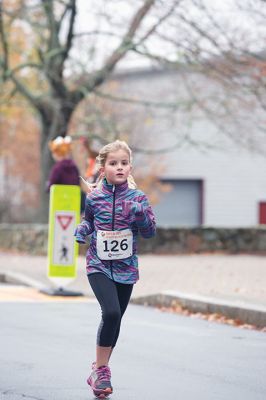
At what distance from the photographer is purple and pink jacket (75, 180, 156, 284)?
680 cm

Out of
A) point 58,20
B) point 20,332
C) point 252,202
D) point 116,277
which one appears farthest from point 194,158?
point 116,277

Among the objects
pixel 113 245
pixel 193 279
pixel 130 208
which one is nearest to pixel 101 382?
pixel 113 245

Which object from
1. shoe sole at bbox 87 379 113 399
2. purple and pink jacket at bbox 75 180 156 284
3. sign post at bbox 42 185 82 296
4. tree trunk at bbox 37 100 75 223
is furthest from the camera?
tree trunk at bbox 37 100 75 223

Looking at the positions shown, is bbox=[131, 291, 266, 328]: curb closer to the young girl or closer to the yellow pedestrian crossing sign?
the yellow pedestrian crossing sign

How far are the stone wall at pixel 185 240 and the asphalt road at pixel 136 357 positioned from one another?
9.98 m

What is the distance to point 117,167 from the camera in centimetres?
683

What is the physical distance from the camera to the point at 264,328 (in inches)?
427

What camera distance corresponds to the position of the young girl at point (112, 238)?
22.2ft

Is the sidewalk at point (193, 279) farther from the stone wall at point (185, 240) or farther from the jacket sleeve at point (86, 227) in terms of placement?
the jacket sleeve at point (86, 227)

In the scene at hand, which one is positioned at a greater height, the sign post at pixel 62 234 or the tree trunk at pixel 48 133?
the tree trunk at pixel 48 133

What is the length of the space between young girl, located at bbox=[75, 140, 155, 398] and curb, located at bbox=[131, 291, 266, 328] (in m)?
4.36

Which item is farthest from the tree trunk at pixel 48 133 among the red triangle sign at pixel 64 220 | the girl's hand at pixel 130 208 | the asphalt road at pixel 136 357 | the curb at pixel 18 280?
the girl's hand at pixel 130 208

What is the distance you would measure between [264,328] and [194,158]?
3179 centimetres

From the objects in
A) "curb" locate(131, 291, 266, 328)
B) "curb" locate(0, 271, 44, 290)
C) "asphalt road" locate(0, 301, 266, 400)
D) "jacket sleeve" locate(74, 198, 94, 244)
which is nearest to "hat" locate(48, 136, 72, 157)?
"curb" locate(0, 271, 44, 290)
